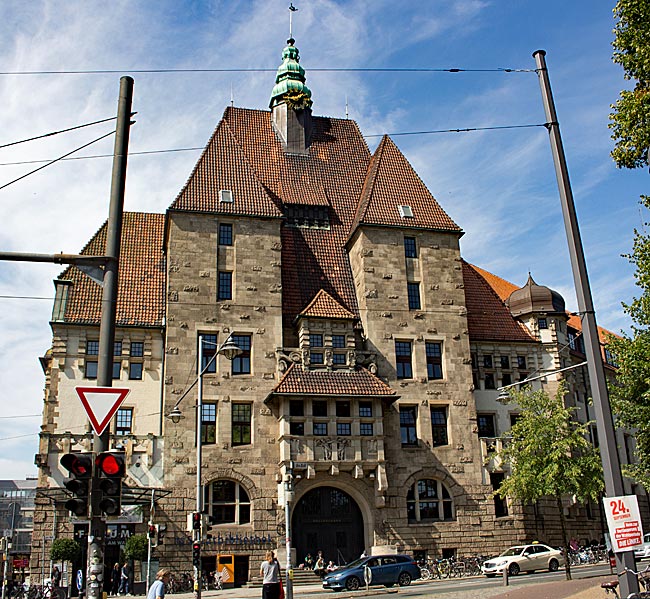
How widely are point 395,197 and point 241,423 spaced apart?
15.3 metres

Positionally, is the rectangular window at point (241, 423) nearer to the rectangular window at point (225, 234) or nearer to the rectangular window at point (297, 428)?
the rectangular window at point (297, 428)

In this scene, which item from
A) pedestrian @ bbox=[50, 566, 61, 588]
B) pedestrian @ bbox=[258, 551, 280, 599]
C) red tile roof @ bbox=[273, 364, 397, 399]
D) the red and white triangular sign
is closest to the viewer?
the red and white triangular sign

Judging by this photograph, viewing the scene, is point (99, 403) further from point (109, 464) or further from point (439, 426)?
point (439, 426)

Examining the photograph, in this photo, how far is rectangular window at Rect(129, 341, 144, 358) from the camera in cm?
3625

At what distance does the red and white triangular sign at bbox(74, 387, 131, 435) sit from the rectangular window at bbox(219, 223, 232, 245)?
27.1 meters

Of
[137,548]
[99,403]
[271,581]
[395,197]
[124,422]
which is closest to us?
[99,403]

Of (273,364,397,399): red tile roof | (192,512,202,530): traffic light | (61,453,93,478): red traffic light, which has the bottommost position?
(192,512,202,530): traffic light

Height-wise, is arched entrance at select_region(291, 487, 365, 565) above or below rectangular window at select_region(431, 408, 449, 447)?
below

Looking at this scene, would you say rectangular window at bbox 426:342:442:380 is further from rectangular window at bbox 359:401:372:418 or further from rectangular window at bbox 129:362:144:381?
rectangular window at bbox 129:362:144:381

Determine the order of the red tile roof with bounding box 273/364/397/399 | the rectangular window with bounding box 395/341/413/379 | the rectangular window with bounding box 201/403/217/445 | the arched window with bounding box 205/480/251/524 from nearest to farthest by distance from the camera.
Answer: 1. the arched window with bounding box 205/480/251/524
2. the red tile roof with bounding box 273/364/397/399
3. the rectangular window with bounding box 201/403/217/445
4. the rectangular window with bounding box 395/341/413/379

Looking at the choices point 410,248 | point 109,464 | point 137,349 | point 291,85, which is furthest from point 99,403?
point 291,85

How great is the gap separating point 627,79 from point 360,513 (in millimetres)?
22438

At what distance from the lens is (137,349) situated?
3638cm

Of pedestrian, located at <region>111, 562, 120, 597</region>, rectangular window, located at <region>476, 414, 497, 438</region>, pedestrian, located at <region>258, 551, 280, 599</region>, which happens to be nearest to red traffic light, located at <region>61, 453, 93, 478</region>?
pedestrian, located at <region>258, 551, 280, 599</region>
